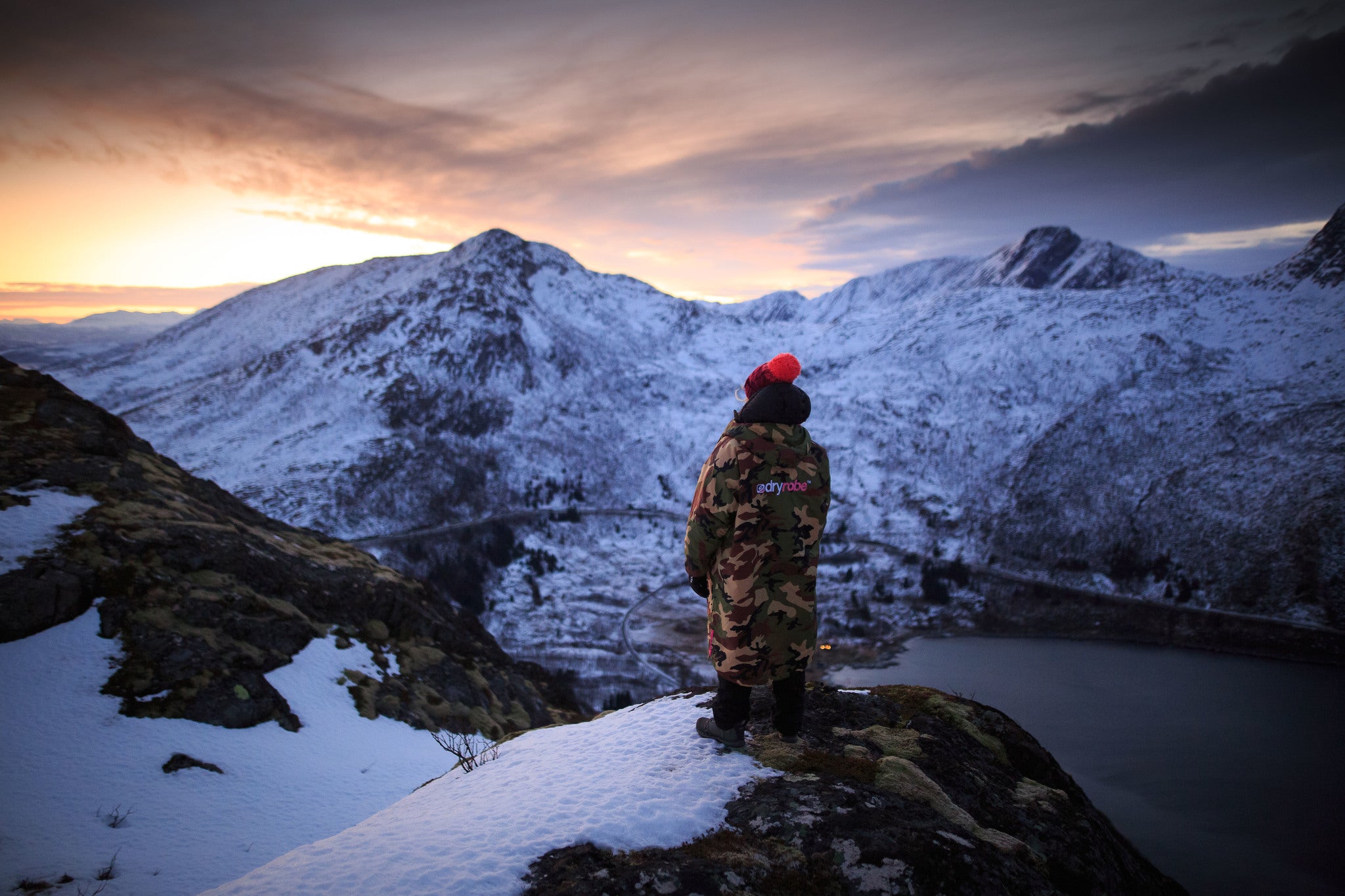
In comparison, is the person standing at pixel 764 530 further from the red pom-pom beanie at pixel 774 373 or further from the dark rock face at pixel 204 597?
the dark rock face at pixel 204 597

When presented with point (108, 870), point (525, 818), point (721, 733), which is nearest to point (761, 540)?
point (721, 733)

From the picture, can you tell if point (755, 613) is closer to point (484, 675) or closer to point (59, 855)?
point (59, 855)

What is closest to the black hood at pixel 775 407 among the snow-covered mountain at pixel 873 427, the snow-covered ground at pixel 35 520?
the snow-covered ground at pixel 35 520

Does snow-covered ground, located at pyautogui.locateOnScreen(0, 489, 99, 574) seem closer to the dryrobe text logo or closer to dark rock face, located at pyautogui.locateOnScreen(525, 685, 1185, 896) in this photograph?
dark rock face, located at pyautogui.locateOnScreen(525, 685, 1185, 896)

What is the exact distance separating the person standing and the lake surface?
2874 cm

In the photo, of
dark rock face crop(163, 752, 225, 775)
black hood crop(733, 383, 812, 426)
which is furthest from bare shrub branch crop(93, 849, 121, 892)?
black hood crop(733, 383, 812, 426)

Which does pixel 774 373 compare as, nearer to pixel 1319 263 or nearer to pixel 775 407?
pixel 775 407

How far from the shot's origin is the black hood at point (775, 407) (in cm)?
623

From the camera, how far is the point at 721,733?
705cm

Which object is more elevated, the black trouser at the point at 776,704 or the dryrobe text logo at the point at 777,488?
the dryrobe text logo at the point at 777,488

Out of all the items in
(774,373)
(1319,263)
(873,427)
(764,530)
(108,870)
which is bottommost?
(108,870)

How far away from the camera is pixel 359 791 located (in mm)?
10812

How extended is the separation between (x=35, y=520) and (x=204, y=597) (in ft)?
12.8

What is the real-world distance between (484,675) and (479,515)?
334ft
